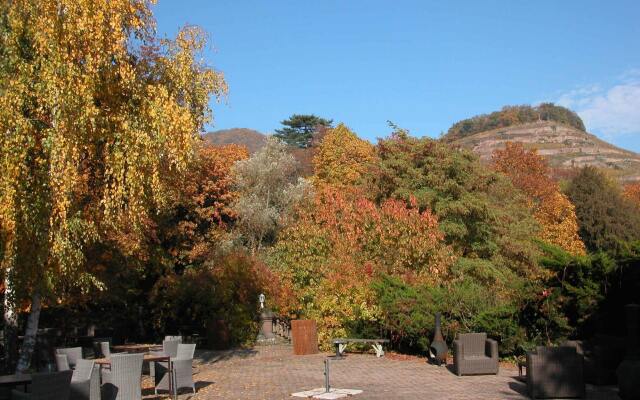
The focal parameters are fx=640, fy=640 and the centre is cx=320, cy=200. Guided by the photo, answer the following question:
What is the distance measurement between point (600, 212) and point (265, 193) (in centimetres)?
2418

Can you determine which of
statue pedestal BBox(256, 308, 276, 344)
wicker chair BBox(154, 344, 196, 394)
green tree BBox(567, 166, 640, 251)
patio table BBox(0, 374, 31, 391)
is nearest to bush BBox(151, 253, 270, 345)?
statue pedestal BBox(256, 308, 276, 344)

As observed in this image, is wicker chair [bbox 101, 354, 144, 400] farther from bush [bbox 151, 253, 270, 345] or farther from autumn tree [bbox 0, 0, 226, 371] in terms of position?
bush [bbox 151, 253, 270, 345]

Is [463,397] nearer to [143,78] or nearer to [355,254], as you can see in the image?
[143,78]

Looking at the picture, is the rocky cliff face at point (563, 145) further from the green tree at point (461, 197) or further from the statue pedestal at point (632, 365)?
the statue pedestal at point (632, 365)

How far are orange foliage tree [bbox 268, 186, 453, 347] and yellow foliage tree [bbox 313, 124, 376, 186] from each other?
19.8 m

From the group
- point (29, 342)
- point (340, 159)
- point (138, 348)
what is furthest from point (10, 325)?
point (340, 159)

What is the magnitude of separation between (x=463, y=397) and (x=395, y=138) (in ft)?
66.6

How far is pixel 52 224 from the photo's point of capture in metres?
10.4

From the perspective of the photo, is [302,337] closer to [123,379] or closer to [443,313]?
[443,313]

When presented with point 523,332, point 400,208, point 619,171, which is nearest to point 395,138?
point 400,208

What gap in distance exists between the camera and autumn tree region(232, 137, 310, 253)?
3462cm

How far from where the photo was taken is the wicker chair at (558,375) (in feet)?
31.9

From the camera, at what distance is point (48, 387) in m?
7.27

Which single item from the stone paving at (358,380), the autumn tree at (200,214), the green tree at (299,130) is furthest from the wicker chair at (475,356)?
the green tree at (299,130)
